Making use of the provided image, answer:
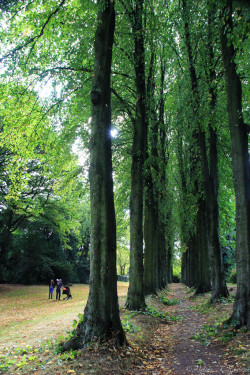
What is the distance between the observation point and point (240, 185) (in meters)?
6.98

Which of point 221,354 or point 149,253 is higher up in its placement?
point 149,253

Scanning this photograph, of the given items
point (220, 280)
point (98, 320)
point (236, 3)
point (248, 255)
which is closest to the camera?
point (236, 3)

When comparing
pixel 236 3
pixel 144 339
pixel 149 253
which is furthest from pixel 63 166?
pixel 236 3

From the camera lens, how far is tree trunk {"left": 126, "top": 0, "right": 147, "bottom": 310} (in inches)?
397

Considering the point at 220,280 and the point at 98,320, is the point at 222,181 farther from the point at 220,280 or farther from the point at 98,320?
the point at 98,320

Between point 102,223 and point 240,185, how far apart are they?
12.1 feet

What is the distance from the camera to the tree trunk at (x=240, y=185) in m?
6.49

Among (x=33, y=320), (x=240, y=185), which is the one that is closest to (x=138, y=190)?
(x=240, y=185)

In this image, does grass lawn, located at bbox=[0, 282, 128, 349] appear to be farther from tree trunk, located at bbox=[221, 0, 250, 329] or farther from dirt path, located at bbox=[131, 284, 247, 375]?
tree trunk, located at bbox=[221, 0, 250, 329]

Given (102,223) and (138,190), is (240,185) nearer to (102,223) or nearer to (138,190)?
(102,223)

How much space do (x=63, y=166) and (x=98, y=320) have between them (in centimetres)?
832

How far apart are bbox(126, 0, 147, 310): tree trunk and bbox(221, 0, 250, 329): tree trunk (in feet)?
13.1

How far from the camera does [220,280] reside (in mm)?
11742

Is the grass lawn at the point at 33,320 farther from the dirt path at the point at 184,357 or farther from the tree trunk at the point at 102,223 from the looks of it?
the dirt path at the point at 184,357
